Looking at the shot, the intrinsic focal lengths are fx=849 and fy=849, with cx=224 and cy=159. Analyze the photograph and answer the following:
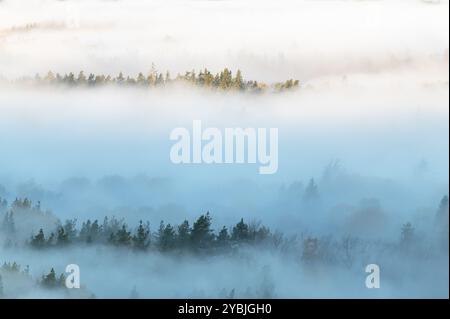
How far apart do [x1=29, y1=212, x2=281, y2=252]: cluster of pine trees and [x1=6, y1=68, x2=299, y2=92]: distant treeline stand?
Result: 676 mm

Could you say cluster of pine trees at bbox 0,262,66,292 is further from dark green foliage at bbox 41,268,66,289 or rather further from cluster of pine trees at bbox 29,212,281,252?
cluster of pine trees at bbox 29,212,281,252

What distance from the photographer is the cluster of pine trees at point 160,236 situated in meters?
4.30

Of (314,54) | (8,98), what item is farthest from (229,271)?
(8,98)

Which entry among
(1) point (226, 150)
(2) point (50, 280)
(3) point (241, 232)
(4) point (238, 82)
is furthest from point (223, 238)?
(2) point (50, 280)

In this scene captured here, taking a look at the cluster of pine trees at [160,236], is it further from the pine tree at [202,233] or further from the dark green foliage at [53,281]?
the dark green foliage at [53,281]

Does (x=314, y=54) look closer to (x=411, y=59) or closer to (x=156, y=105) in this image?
(x=411, y=59)

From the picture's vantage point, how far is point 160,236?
14.2 ft

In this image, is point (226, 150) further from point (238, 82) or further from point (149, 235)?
point (149, 235)

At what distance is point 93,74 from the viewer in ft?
14.5

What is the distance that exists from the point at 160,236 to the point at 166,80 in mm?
803
